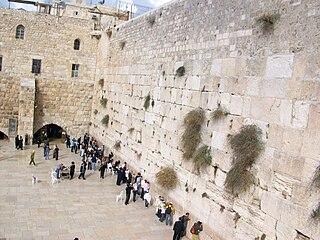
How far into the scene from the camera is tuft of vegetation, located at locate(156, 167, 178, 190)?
10242 mm

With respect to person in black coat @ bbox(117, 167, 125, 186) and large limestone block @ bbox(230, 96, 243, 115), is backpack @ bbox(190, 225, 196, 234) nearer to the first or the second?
large limestone block @ bbox(230, 96, 243, 115)

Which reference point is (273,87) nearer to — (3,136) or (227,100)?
(227,100)

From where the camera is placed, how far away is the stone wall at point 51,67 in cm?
1902

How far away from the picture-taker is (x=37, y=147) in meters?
18.4

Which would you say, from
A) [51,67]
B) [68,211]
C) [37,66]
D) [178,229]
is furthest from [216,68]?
[37,66]

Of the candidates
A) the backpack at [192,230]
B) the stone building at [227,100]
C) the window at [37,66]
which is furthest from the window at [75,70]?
the backpack at [192,230]

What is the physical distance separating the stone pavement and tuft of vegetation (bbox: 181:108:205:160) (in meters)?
2.22

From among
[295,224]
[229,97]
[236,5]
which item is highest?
[236,5]

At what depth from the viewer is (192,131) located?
361 inches

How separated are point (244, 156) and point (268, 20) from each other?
2607 millimetres

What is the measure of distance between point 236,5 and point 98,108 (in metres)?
12.4

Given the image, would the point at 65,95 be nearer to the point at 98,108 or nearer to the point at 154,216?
the point at 98,108

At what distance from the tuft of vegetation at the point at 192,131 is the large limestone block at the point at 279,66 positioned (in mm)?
2425

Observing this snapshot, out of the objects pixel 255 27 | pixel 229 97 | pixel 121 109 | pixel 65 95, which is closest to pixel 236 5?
pixel 255 27
